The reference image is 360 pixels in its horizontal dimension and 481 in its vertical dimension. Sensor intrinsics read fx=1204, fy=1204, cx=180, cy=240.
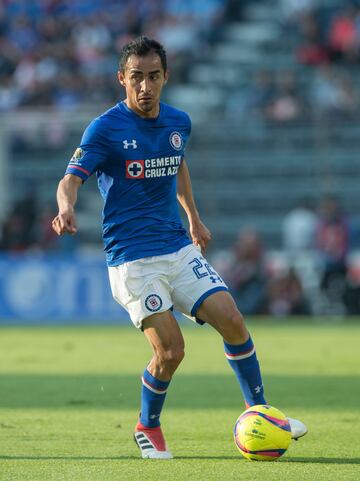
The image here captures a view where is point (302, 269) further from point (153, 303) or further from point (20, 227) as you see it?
point (153, 303)

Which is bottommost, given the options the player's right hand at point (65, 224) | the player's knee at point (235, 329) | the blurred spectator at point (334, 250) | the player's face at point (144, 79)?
the blurred spectator at point (334, 250)

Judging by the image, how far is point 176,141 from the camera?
769cm

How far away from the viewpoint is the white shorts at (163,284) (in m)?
7.38

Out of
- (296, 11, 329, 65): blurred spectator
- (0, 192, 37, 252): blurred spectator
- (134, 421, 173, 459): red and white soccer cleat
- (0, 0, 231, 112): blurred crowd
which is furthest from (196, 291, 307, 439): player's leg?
(296, 11, 329, 65): blurred spectator

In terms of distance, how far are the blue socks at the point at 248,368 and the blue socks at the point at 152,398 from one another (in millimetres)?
445

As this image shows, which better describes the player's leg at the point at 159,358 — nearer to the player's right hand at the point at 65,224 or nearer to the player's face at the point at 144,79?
the player's right hand at the point at 65,224

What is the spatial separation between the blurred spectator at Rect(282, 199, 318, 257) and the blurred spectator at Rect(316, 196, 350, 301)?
424 millimetres

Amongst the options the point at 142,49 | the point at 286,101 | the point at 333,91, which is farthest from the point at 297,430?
the point at 333,91

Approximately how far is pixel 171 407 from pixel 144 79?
3.33m

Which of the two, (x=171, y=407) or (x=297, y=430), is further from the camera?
(x=171, y=407)

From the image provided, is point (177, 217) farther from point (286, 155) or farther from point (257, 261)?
point (286, 155)

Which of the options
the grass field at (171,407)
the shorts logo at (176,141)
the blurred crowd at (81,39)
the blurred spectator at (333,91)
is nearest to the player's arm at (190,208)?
the shorts logo at (176,141)

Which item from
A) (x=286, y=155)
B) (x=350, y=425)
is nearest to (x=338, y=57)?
(x=286, y=155)

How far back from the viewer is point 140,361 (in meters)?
13.8
